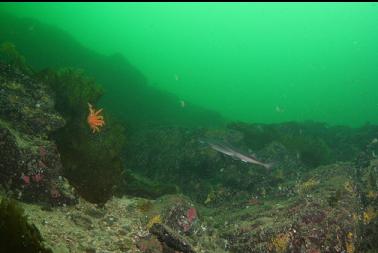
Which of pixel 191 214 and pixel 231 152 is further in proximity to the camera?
pixel 231 152

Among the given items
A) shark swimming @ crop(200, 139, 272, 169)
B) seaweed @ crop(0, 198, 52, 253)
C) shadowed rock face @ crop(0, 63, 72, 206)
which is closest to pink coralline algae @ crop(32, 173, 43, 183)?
shadowed rock face @ crop(0, 63, 72, 206)

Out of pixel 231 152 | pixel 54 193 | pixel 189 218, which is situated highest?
pixel 231 152

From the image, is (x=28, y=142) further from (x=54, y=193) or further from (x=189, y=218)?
(x=189, y=218)

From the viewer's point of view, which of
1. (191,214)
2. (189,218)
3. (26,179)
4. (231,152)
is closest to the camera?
(26,179)

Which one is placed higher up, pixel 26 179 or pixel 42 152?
pixel 42 152

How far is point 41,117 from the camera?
7.32 m

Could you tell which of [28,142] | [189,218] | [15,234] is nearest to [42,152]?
[28,142]

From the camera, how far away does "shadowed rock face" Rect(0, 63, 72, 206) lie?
20.0ft

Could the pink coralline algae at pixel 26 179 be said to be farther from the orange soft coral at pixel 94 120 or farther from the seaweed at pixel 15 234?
the orange soft coral at pixel 94 120

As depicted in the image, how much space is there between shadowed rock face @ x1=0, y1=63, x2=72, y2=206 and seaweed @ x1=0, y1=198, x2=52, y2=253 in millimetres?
2008

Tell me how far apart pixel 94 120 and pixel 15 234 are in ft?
17.1

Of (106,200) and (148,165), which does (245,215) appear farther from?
(148,165)

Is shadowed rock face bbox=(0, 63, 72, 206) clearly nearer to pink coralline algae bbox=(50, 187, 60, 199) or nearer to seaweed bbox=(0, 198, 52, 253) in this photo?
pink coralline algae bbox=(50, 187, 60, 199)

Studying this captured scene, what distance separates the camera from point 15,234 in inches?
161
